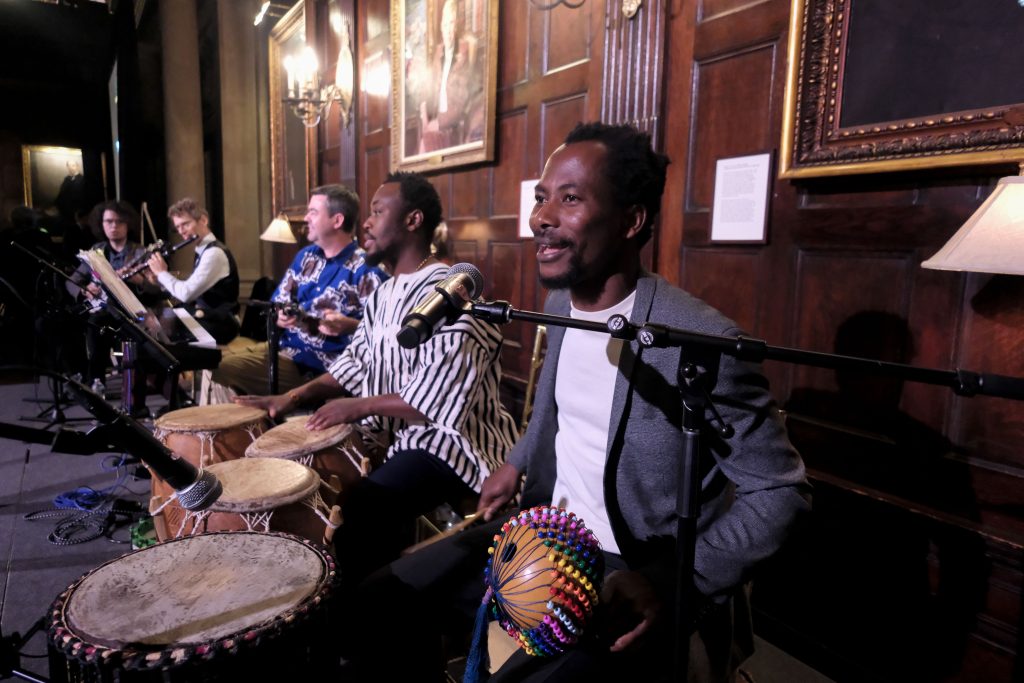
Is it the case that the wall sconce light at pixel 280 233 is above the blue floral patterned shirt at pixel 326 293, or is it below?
above

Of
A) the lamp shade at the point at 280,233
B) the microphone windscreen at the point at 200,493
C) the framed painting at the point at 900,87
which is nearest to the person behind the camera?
the microphone windscreen at the point at 200,493

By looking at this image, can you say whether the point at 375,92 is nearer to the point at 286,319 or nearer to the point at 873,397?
the point at 286,319

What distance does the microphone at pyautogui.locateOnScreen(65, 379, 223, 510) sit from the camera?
0.96m

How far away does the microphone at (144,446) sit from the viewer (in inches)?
37.7

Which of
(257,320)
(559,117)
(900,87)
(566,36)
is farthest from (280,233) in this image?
(900,87)

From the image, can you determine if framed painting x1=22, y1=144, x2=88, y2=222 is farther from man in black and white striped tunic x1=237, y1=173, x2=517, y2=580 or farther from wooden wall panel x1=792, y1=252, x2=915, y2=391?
wooden wall panel x1=792, y1=252, x2=915, y2=391

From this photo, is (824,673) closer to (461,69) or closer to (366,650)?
(366,650)

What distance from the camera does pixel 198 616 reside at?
51.1 inches

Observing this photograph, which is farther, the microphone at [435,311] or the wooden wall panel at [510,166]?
the wooden wall panel at [510,166]

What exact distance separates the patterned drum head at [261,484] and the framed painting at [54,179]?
1111 cm

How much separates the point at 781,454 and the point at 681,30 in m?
2.20

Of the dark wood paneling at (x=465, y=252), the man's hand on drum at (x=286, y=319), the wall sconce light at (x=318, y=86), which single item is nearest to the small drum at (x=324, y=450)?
the man's hand on drum at (x=286, y=319)

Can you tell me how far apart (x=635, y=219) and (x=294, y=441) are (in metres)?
1.54

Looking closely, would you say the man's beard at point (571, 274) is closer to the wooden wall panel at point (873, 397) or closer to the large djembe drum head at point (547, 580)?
the large djembe drum head at point (547, 580)
